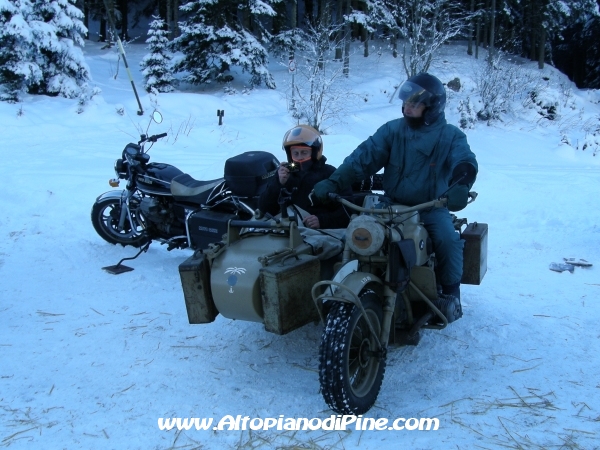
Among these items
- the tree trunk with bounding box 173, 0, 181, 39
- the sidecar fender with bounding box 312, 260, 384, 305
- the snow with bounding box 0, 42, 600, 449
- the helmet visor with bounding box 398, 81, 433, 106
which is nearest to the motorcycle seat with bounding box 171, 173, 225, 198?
the snow with bounding box 0, 42, 600, 449

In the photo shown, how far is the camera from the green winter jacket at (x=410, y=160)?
365 cm

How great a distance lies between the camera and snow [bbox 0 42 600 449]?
2869mm

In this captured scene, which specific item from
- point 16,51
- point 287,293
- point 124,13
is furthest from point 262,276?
point 124,13

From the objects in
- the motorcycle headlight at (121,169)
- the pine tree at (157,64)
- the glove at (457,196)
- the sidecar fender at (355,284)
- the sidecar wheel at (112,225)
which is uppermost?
the pine tree at (157,64)

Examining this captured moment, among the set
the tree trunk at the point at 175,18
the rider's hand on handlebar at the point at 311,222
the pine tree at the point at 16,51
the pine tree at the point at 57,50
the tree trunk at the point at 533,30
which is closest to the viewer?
the rider's hand on handlebar at the point at 311,222

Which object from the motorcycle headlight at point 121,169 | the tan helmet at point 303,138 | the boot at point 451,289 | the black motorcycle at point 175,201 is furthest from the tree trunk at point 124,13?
the boot at point 451,289

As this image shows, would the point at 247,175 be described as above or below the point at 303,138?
below

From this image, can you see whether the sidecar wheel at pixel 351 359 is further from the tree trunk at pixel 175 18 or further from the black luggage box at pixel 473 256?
the tree trunk at pixel 175 18

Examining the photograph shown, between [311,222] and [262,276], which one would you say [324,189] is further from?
[262,276]

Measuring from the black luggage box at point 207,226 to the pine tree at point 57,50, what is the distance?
12299mm

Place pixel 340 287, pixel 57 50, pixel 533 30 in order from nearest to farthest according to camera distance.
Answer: pixel 340 287, pixel 57 50, pixel 533 30

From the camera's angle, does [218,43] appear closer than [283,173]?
No

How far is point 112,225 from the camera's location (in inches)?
246

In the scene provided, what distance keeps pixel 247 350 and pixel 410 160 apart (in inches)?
65.6
